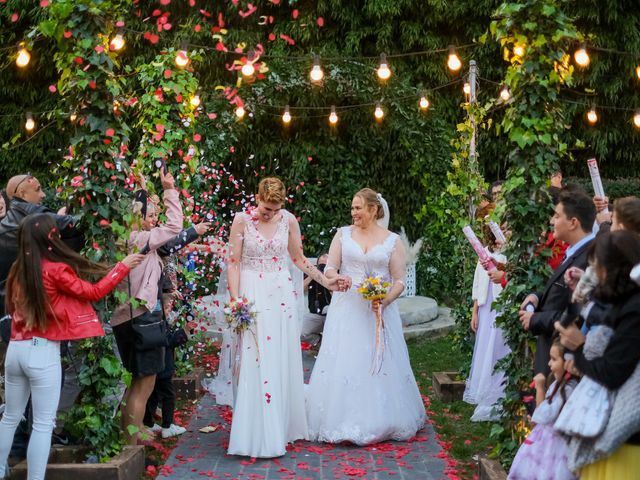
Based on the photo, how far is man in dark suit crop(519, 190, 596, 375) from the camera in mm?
4656

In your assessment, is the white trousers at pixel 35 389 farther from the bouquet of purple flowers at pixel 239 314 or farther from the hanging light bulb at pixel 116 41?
the hanging light bulb at pixel 116 41

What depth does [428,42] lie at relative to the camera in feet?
55.0

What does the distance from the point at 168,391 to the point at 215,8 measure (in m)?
11.8

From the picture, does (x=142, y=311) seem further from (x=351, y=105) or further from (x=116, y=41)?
(x=351, y=105)

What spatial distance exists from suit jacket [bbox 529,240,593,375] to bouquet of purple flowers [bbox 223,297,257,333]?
8.25 feet

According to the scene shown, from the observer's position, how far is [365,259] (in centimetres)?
732

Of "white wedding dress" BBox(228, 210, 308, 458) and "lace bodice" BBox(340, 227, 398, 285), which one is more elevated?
"lace bodice" BBox(340, 227, 398, 285)

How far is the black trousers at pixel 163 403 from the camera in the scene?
701 cm

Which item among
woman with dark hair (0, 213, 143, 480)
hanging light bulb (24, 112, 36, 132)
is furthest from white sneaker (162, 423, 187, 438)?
hanging light bulb (24, 112, 36, 132)

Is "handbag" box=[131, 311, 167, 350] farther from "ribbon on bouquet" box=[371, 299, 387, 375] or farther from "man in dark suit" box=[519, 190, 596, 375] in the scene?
"man in dark suit" box=[519, 190, 596, 375]

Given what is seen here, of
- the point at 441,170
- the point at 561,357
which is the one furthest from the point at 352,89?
the point at 561,357

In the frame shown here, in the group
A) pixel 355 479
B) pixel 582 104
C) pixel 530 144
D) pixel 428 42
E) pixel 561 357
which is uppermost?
pixel 428 42

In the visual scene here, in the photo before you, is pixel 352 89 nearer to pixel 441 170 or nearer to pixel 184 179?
pixel 441 170

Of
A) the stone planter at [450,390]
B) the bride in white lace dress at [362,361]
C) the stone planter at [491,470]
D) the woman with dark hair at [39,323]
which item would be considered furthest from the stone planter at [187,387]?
the stone planter at [491,470]
